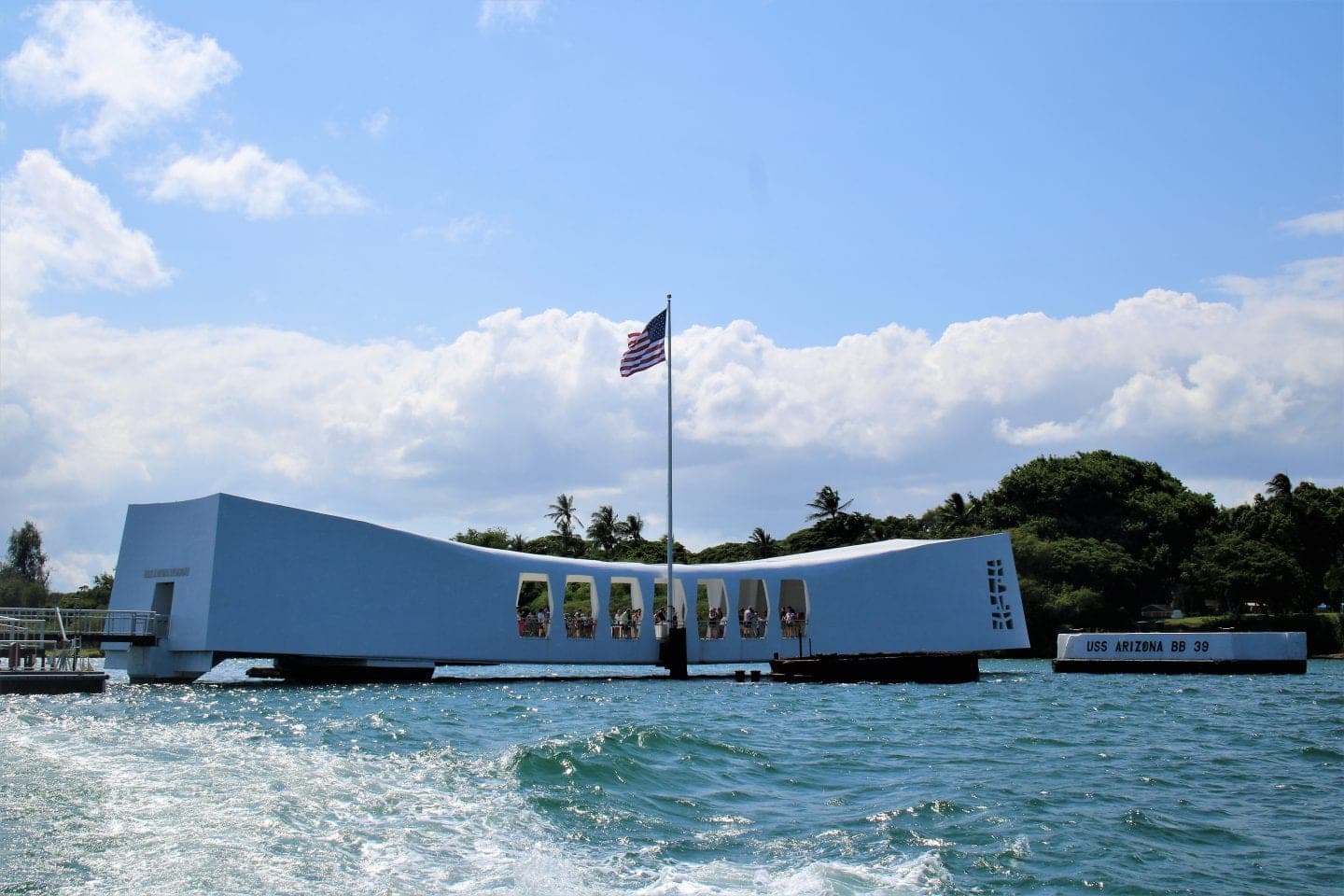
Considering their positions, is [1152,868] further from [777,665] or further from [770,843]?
[777,665]

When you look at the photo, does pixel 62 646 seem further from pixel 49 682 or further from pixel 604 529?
pixel 604 529

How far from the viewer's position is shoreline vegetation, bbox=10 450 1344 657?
51.5m

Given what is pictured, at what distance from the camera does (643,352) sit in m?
30.9

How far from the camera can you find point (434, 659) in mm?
30297

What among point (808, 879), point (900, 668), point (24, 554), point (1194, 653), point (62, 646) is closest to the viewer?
point (808, 879)

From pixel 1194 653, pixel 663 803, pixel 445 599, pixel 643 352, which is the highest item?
pixel 643 352

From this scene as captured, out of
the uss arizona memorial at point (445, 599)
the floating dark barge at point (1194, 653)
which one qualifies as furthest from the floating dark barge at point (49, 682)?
the floating dark barge at point (1194, 653)

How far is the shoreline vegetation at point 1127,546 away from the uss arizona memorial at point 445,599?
14.9 metres

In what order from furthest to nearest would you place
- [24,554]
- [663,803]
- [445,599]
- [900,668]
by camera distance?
[24,554]
[445,599]
[900,668]
[663,803]

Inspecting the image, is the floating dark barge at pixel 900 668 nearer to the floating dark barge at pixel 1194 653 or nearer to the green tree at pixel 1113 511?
the floating dark barge at pixel 1194 653

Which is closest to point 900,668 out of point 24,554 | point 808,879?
point 808,879

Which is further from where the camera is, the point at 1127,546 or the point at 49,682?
the point at 1127,546

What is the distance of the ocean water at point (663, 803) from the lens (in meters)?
8.12

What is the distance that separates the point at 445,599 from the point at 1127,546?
131 feet
